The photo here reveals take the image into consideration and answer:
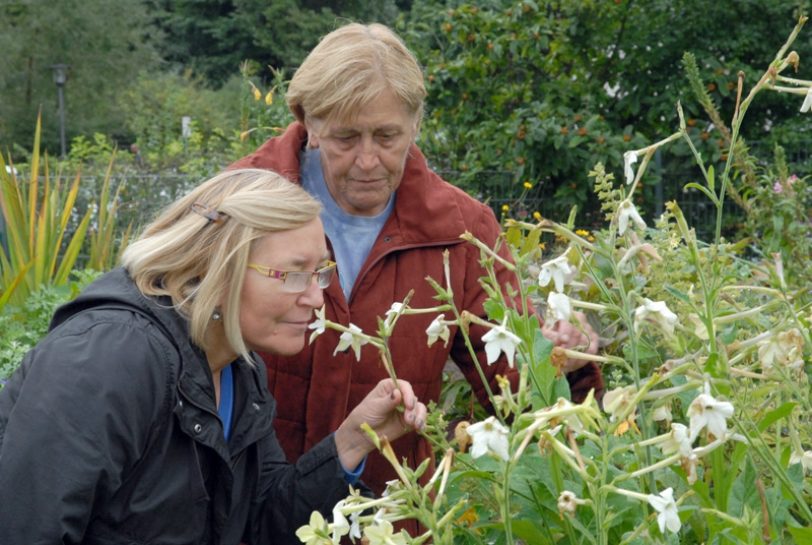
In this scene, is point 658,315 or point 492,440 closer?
point 492,440

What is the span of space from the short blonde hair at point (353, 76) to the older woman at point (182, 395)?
374mm

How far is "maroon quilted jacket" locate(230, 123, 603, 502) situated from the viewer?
2627 mm

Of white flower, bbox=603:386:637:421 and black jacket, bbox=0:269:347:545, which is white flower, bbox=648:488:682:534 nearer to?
white flower, bbox=603:386:637:421

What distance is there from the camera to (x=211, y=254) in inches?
81.7

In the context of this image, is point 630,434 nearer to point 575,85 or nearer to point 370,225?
point 370,225

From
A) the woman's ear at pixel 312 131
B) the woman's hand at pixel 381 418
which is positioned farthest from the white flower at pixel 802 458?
the woman's ear at pixel 312 131

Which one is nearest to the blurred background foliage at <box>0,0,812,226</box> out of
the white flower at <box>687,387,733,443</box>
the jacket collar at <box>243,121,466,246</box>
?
the jacket collar at <box>243,121,466,246</box>

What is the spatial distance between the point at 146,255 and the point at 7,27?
98.0ft

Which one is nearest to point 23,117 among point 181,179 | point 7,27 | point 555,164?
point 7,27

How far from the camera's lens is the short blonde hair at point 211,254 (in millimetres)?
2051

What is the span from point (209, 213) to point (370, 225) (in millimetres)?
694

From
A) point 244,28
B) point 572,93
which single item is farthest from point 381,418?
point 244,28

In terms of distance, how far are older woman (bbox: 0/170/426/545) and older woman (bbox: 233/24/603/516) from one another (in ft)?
1.05

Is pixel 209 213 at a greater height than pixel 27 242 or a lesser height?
greater
